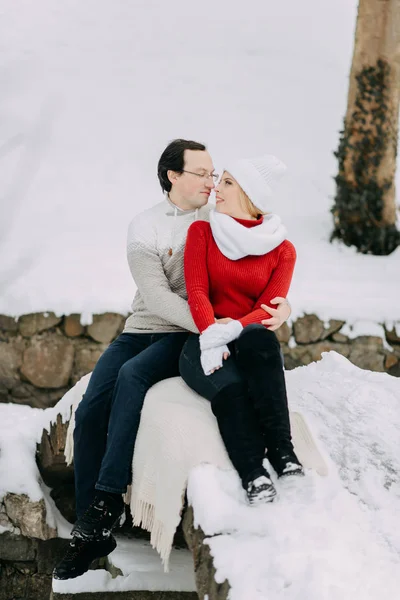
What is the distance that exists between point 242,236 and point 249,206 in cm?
20

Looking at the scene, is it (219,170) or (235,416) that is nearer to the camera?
(235,416)

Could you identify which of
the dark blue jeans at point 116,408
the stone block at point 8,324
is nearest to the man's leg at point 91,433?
the dark blue jeans at point 116,408

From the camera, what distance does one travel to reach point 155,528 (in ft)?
10.3

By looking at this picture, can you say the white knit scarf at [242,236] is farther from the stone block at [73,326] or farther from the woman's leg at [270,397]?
the stone block at [73,326]

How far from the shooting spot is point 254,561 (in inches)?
107

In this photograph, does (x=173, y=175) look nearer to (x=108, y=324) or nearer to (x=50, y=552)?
(x=50, y=552)

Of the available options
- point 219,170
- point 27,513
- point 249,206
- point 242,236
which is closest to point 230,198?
point 249,206

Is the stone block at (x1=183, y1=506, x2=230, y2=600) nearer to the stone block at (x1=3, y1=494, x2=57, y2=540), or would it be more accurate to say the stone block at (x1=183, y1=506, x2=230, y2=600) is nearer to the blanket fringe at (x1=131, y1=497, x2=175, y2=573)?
the blanket fringe at (x1=131, y1=497, x2=175, y2=573)

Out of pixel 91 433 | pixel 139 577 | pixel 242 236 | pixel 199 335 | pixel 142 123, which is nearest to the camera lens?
pixel 242 236

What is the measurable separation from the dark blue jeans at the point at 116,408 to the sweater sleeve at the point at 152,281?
0.13m

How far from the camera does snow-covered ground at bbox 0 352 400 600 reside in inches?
104

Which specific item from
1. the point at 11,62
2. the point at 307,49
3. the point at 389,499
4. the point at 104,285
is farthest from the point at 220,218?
the point at 307,49

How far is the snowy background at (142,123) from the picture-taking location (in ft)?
21.2

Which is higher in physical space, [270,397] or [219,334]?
[219,334]
